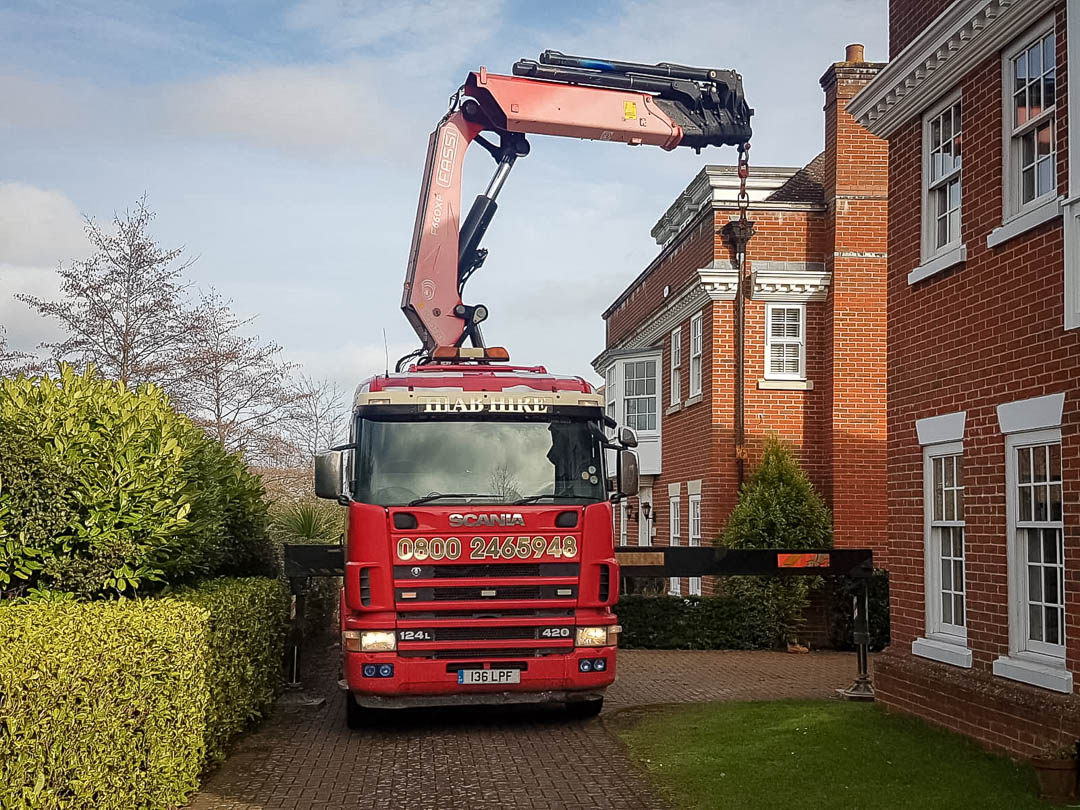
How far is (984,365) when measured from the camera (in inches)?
409

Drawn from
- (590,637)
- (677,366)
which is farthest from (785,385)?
(590,637)

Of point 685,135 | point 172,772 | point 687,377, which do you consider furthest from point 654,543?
point 172,772

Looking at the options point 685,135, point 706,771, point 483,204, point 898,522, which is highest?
point 685,135

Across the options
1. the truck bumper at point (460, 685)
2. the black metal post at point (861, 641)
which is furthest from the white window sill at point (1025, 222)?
the black metal post at point (861, 641)

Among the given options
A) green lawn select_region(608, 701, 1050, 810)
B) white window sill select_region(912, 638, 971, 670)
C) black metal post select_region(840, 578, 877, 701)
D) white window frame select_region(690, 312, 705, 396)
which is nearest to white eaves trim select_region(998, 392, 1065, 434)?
white window sill select_region(912, 638, 971, 670)

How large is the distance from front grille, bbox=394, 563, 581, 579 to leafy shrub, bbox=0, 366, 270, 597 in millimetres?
2277

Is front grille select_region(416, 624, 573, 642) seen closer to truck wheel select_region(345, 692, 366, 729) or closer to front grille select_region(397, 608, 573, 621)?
front grille select_region(397, 608, 573, 621)

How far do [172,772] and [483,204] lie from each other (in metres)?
8.89

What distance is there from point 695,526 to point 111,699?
Result: 53.8ft

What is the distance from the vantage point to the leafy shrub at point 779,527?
1973cm

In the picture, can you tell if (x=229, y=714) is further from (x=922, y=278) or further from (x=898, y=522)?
(x=922, y=278)

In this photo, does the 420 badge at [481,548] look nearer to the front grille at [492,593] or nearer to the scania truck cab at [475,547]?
the scania truck cab at [475,547]

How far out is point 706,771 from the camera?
9.55 meters

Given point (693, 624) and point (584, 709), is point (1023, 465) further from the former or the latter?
point (693, 624)
